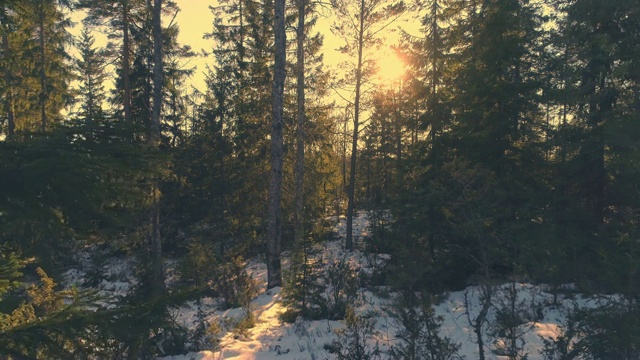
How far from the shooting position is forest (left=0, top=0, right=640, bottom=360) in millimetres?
3182

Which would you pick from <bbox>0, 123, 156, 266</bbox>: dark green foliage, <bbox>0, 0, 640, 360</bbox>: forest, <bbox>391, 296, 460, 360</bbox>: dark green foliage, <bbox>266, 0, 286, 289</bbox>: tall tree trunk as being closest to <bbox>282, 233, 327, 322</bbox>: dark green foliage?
<bbox>0, 0, 640, 360</bbox>: forest

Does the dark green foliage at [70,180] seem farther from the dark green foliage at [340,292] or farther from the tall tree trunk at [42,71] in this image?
the tall tree trunk at [42,71]

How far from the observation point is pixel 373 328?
6.81m

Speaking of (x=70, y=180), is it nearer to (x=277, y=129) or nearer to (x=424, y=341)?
(x=424, y=341)

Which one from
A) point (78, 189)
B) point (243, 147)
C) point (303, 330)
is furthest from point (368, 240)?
point (78, 189)

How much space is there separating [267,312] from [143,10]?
1406 centimetres

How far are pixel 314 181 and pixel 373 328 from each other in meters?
16.9

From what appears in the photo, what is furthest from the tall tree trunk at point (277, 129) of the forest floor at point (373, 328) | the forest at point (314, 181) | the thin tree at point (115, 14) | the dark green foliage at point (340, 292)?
the thin tree at point (115, 14)

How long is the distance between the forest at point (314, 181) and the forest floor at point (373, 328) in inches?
11.0

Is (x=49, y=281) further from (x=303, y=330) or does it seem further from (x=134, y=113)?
(x=134, y=113)

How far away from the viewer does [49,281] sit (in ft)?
21.3

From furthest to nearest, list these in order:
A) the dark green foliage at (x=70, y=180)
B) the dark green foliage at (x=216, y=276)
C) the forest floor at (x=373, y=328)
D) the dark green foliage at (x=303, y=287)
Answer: the dark green foliage at (x=216, y=276)
the dark green foliage at (x=303, y=287)
the forest floor at (x=373, y=328)
the dark green foliage at (x=70, y=180)

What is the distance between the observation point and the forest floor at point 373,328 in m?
6.78

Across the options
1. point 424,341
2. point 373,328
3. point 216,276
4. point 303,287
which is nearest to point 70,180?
point 424,341
